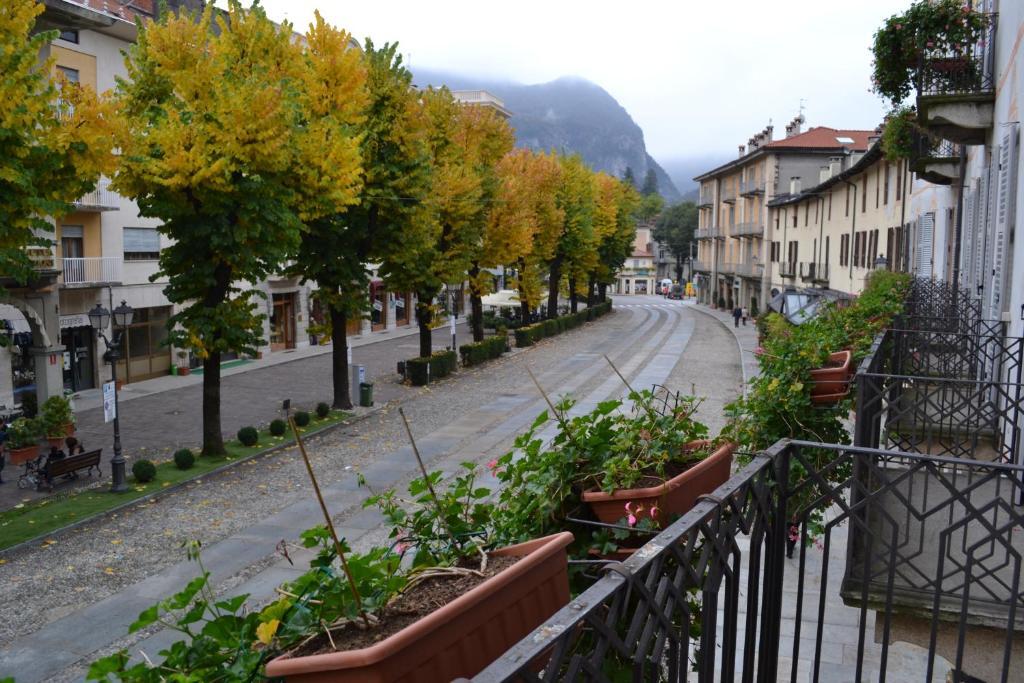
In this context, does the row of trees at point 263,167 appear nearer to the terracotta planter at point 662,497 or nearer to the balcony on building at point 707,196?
the terracotta planter at point 662,497

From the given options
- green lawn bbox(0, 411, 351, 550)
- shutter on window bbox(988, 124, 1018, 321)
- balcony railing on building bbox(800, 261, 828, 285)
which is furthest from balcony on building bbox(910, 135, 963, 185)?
balcony railing on building bbox(800, 261, 828, 285)

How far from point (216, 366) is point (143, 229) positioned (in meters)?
13.3

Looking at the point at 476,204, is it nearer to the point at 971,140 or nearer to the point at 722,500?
the point at 971,140

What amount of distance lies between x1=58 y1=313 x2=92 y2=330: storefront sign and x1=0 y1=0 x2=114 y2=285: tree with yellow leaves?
565 inches

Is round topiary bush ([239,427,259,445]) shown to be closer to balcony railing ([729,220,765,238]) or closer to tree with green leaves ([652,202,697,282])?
balcony railing ([729,220,765,238])

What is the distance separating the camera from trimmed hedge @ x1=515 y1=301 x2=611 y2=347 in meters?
44.4

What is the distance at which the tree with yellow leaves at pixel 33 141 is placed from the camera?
40.1 ft

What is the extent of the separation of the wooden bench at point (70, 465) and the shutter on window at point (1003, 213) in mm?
16712

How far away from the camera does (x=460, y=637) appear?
266cm

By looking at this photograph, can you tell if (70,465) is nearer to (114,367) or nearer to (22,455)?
(114,367)

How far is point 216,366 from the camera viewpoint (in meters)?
20.0

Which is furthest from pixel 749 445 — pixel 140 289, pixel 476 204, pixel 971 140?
pixel 140 289

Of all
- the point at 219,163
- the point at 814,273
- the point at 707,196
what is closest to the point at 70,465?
the point at 219,163

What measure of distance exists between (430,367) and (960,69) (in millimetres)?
22109
